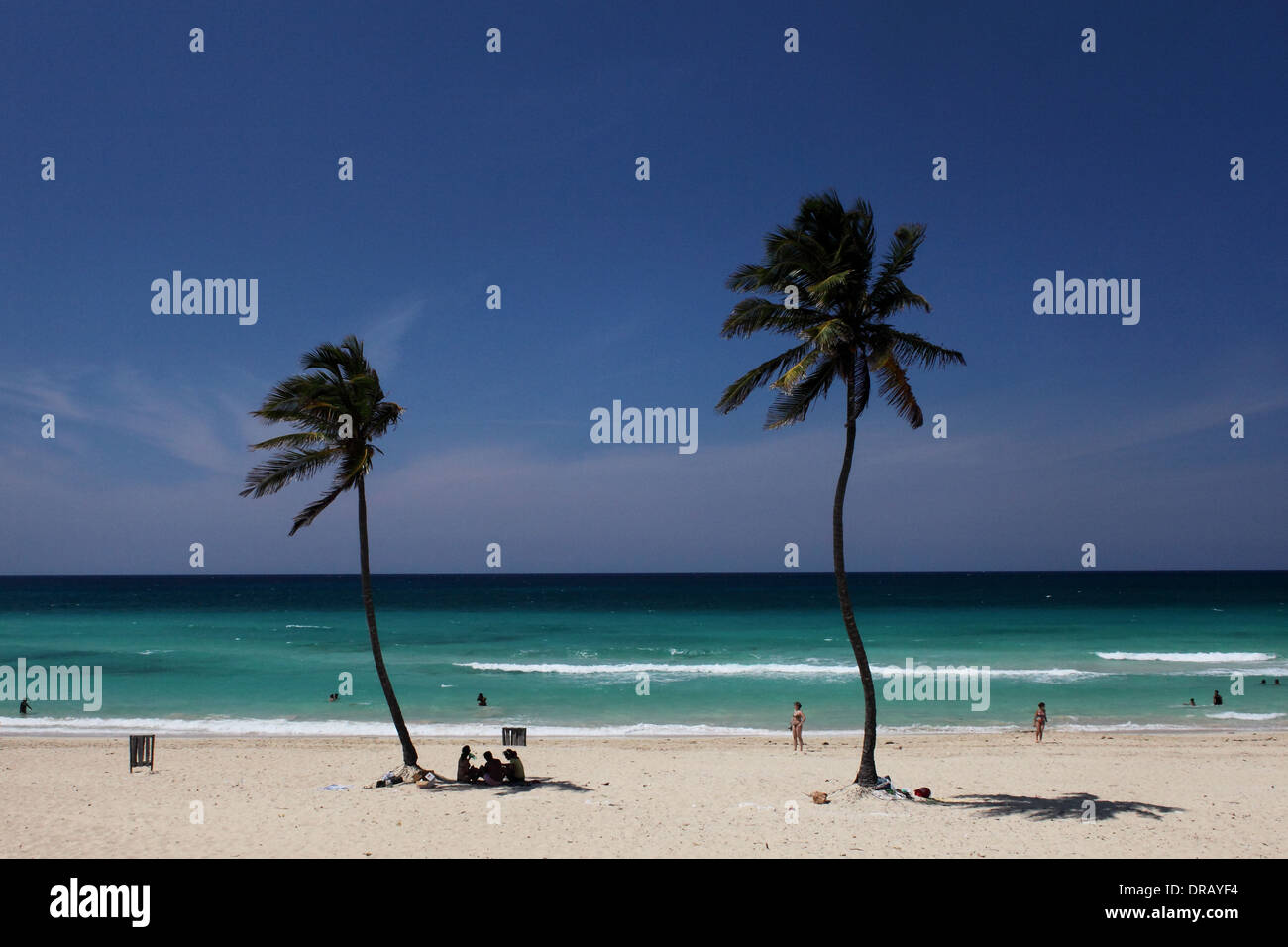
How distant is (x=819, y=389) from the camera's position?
49.3 feet

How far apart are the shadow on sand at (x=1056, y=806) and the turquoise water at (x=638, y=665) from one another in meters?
11.4

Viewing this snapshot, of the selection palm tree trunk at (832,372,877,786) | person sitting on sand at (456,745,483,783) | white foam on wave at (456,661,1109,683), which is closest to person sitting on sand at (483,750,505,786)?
person sitting on sand at (456,745,483,783)

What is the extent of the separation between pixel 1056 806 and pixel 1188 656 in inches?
1619

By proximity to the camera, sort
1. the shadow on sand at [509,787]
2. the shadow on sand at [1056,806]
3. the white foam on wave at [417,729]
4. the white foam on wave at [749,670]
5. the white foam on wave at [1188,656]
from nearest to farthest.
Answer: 1. the shadow on sand at [1056,806]
2. the shadow on sand at [509,787]
3. the white foam on wave at [417,729]
4. the white foam on wave at [749,670]
5. the white foam on wave at [1188,656]

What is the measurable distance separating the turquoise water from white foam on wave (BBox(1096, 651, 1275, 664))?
168 millimetres

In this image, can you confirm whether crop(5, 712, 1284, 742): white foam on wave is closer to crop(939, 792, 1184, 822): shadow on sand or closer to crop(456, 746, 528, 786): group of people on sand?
crop(456, 746, 528, 786): group of people on sand

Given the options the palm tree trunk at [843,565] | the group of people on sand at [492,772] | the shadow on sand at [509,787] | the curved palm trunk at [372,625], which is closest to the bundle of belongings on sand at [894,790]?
the palm tree trunk at [843,565]

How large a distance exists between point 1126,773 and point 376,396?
18265 mm

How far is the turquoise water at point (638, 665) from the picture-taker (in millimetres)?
28719

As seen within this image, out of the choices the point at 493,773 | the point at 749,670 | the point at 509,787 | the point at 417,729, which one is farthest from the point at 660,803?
the point at 749,670

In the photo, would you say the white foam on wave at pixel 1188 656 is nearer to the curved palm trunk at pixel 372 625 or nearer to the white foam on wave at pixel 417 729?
the white foam on wave at pixel 417 729

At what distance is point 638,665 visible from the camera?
146 ft

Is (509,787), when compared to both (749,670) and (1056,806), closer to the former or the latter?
(1056,806)
